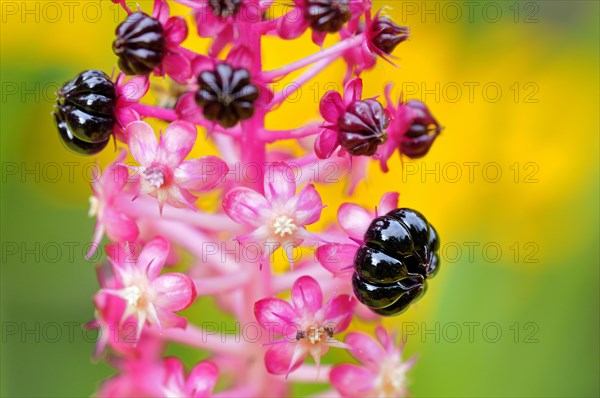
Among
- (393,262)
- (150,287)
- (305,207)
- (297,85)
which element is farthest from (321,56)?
(150,287)

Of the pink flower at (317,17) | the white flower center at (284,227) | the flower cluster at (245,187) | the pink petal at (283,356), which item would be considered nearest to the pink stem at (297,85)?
the flower cluster at (245,187)

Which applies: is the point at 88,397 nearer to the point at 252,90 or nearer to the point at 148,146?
the point at 148,146

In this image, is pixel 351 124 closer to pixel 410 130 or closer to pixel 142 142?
pixel 410 130

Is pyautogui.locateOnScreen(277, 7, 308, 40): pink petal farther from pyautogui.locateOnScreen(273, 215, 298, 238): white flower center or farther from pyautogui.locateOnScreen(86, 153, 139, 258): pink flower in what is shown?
pyautogui.locateOnScreen(86, 153, 139, 258): pink flower

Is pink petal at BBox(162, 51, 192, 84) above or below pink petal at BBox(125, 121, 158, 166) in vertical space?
above

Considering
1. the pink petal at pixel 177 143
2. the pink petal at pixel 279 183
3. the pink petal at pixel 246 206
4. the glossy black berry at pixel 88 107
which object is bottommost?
the pink petal at pixel 246 206

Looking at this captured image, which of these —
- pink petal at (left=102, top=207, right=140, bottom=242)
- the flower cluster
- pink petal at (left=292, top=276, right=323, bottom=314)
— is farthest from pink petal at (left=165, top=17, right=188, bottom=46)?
pink petal at (left=292, top=276, right=323, bottom=314)

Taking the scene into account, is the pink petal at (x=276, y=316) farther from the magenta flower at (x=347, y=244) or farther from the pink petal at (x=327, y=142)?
the pink petal at (x=327, y=142)
